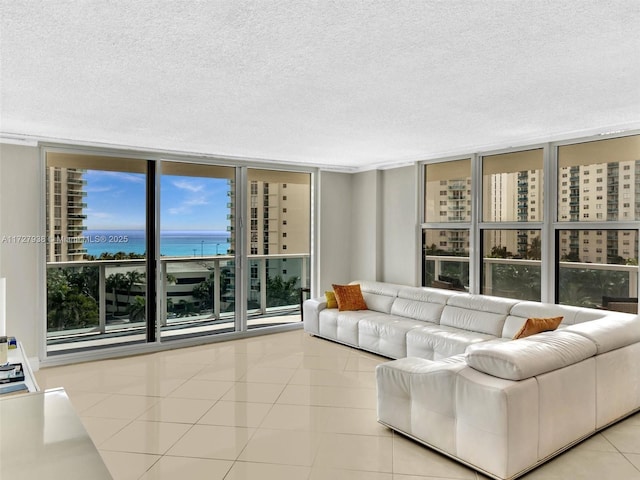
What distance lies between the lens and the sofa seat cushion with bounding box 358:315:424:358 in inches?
204

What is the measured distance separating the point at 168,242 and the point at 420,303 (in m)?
3.24

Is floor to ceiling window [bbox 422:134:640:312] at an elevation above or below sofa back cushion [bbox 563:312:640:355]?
above

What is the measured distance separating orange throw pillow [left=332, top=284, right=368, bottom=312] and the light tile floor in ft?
3.10

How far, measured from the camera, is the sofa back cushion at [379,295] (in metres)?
6.18

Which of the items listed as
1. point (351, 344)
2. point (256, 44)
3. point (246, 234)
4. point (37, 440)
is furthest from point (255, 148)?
point (37, 440)

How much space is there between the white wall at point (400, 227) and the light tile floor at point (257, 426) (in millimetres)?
1682

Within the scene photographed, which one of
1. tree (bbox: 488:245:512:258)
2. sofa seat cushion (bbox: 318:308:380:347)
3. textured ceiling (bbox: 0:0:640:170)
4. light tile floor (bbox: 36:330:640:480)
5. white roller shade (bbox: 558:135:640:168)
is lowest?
light tile floor (bbox: 36:330:640:480)

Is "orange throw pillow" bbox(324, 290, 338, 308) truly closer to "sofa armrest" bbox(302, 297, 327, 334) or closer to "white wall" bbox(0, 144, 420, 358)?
"sofa armrest" bbox(302, 297, 327, 334)

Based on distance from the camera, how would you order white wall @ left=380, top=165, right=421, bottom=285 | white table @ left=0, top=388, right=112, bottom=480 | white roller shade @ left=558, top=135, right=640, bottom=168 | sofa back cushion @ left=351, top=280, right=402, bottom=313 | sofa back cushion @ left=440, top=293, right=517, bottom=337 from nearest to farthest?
1. white table @ left=0, top=388, right=112, bottom=480
2. white roller shade @ left=558, top=135, right=640, bottom=168
3. sofa back cushion @ left=440, top=293, right=517, bottom=337
4. sofa back cushion @ left=351, top=280, right=402, bottom=313
5. white wall @ left=380, top=165, right=421, bottom=285

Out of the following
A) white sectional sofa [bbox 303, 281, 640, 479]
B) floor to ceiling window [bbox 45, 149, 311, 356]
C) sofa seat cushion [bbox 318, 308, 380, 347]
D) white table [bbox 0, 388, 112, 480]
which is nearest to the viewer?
white table [bbox 0, 388, 112, 480]

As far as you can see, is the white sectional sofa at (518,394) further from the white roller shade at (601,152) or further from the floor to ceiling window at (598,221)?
the white roller shade at (601,152)

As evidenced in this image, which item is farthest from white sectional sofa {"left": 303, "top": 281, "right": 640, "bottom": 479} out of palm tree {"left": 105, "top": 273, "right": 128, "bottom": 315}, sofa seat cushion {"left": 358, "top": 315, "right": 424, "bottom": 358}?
palm tree {"left": 105, "top": 273, "right": 128, "bottom": 315}

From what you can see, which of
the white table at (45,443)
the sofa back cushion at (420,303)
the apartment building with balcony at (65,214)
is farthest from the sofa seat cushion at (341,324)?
the white table at (45,443)

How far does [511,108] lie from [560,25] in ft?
5.20
